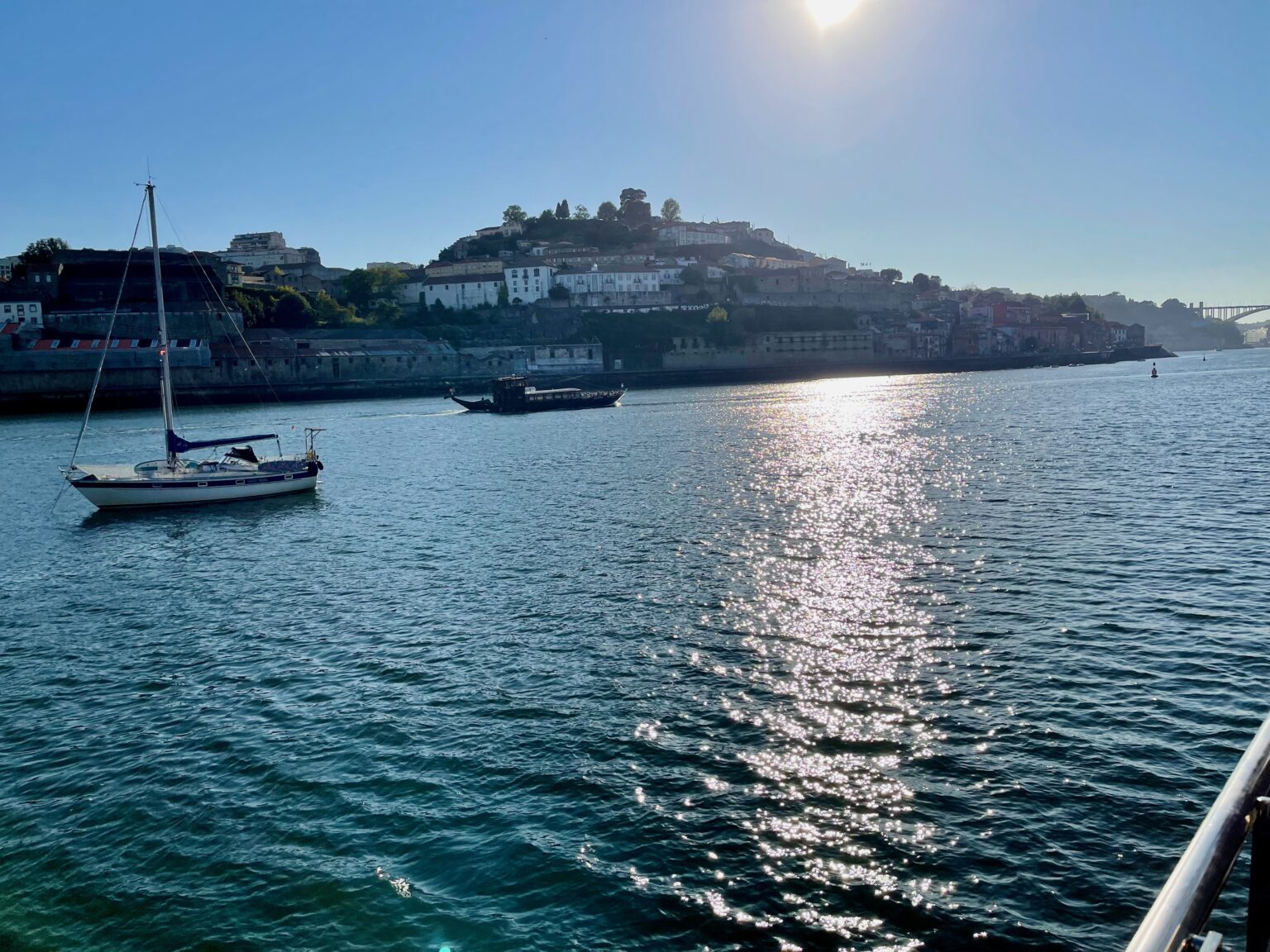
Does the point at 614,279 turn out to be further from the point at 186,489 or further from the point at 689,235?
the point at 186,489

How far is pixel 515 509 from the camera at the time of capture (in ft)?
93.5

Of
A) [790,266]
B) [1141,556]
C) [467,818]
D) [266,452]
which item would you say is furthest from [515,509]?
[790,266]

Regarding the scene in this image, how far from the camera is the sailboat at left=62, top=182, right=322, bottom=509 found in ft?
99.7

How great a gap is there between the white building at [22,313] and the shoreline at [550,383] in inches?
606

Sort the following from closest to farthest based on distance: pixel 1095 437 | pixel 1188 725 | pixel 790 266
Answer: pixel 1188 725 → pixel 1095 437 → pixel 790 266

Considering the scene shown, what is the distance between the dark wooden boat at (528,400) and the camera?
76.7 meters

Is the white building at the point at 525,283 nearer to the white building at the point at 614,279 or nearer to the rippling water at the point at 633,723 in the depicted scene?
the white building at the point at 614,279

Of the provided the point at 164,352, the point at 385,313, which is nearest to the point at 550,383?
the point at 385,313

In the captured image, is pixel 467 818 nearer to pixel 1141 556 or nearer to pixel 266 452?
pixel 1141 556

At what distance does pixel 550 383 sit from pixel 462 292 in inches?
1316

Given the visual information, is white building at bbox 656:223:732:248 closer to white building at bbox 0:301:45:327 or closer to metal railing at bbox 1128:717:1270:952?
white building at bbox 0:301:45:327

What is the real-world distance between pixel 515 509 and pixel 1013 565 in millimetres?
15599

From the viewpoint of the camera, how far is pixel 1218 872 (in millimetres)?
2076

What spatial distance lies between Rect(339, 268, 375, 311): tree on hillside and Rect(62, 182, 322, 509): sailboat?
327 ft
